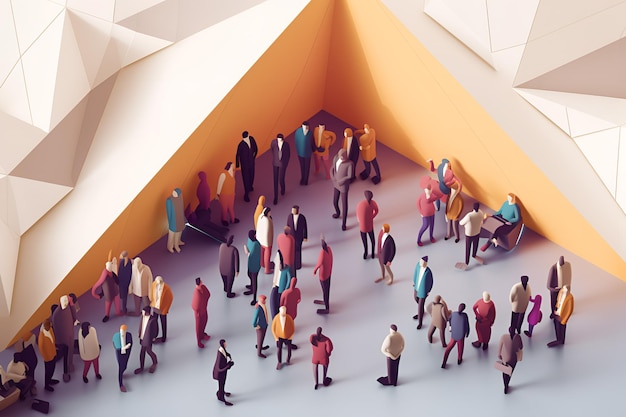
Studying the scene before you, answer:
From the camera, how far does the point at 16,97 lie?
20484 mm

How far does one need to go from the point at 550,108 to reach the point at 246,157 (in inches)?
237

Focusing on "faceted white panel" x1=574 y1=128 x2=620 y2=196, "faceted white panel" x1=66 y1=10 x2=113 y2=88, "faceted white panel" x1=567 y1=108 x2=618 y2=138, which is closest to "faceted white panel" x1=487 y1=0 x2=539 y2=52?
"faceted white panel" x1=567 y1=108 x2=618 y2=138

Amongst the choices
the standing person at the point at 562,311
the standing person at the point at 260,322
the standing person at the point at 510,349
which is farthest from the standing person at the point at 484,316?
the standing person at the point at 260,322

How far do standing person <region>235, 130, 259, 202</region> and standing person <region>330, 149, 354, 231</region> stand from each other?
164cm

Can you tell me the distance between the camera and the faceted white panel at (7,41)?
20.7 meters

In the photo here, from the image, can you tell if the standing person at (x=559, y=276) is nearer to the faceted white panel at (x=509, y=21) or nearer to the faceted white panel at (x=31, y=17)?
the faceted white panel at (x=509, y=21)

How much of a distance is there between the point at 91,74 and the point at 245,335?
5955 millimetres

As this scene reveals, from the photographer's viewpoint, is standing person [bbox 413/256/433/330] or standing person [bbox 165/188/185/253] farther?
standing person [bbox 165/188/185/253]

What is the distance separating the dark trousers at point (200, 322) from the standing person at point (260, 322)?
85 cm

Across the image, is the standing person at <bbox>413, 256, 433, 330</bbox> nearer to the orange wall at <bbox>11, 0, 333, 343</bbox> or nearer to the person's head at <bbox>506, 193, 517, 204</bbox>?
the person's head at <bbox>506, 193, 517, 204</bbox>

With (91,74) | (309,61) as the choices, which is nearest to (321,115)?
(309,61)

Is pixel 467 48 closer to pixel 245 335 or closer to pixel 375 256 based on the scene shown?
pixel 375 256

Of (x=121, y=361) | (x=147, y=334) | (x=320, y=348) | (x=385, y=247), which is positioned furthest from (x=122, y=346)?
(x=385, y=247)

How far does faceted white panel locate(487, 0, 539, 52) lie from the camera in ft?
64.3
